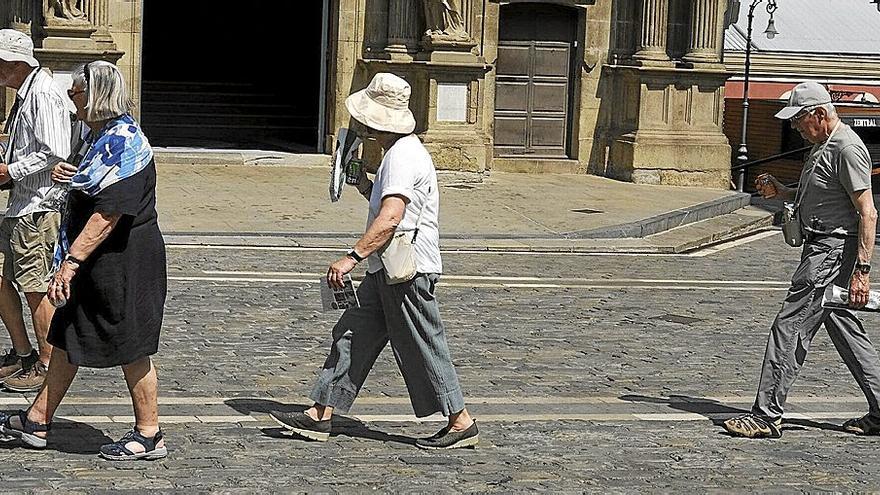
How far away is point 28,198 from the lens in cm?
850

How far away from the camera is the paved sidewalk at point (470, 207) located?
16.5 m

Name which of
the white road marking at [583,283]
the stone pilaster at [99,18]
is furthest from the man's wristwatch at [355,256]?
the stone pilaster at [99,18]

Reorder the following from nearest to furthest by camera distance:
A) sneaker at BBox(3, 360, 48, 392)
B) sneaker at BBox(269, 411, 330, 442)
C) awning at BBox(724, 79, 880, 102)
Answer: sneaker at BBox(269, 411, 330, 442)
sneaker at BBox(3, 360, 48, 392)
awning at BBox(724, 79, 880, 102)

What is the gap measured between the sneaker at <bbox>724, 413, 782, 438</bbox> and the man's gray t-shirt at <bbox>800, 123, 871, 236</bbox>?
0.99 metres

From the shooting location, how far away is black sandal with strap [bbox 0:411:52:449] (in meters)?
7.37

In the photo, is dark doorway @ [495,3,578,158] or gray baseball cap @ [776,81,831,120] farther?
dark doorway @ [495,3,578,158]

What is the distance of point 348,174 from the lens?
7719 mm

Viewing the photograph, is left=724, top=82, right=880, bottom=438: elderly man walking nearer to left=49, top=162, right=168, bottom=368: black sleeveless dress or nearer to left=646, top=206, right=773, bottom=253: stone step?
left=49, top=162, right=168, bottom=368: black sleeveless dress

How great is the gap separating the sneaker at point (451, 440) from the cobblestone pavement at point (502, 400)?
2.4 inches

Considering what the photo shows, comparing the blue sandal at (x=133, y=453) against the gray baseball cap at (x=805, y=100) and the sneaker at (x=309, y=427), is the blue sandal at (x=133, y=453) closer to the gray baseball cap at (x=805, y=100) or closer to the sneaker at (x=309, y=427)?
the sneaker at (x=309, y=427)

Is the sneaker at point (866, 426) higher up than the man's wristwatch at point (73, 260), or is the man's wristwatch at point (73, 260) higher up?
the man's wristwatch at point (73, 260)

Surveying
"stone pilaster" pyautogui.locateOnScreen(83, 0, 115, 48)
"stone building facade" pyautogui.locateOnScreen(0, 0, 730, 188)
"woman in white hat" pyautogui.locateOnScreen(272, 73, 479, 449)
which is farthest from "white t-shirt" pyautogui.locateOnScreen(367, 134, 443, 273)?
"stone pilaster" pyautogui.locateOnScreen(83, 0, 115, 48)

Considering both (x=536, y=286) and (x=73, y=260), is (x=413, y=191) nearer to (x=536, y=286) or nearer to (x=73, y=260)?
(x=73, y=260)

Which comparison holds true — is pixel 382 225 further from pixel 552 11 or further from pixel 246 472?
pixel 552 11
